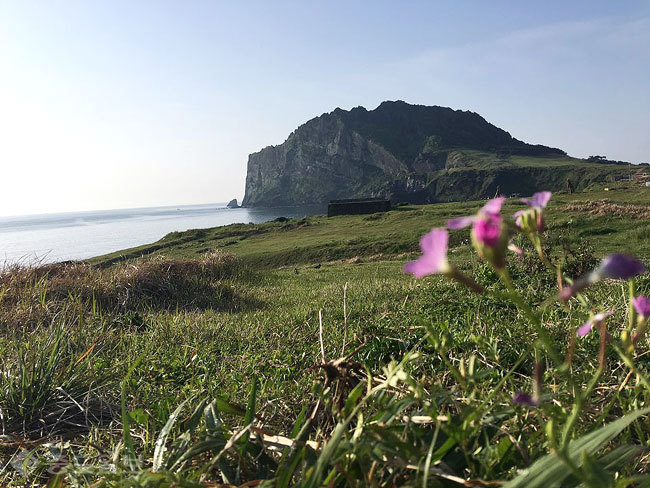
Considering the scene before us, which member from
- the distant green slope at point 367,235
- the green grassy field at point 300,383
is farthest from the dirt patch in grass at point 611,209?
the green grassy field at point 300,383

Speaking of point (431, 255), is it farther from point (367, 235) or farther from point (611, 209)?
point (367, 235)

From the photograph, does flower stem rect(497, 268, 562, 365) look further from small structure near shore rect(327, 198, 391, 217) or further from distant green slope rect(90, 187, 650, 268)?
small structure near shore rect(327, 198, 391, 217)

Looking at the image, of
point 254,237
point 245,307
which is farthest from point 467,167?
point 245,307

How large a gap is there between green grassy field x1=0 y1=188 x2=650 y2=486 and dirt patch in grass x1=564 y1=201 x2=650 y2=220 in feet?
64.1

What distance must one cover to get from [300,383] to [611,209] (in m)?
27.1

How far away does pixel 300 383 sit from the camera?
2402 millimetres

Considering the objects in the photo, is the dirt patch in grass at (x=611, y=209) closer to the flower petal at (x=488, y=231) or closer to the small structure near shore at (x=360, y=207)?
the flower petal at (x=488, y=231)

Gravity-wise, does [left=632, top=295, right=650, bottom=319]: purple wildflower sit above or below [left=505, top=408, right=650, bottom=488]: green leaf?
above

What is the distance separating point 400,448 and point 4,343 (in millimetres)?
3535

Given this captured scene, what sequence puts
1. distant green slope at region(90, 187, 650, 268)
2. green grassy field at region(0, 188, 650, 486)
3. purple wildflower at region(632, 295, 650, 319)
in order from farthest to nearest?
distant green slope at region(90, 187, 650, 268) < green grassy field at region(0, 188, 650, 486) < purple wildflower at region(632, 295, 650, 319)

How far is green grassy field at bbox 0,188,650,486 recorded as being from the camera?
100cm

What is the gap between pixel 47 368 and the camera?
2389 mm

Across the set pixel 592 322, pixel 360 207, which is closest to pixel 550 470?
pixel 592 322


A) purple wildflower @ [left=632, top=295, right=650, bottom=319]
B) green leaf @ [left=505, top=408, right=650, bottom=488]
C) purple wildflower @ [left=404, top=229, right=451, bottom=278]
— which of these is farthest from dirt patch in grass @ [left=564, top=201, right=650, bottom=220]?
purple wildflower @ [left=404, top=229, right=451, bottom=278]
